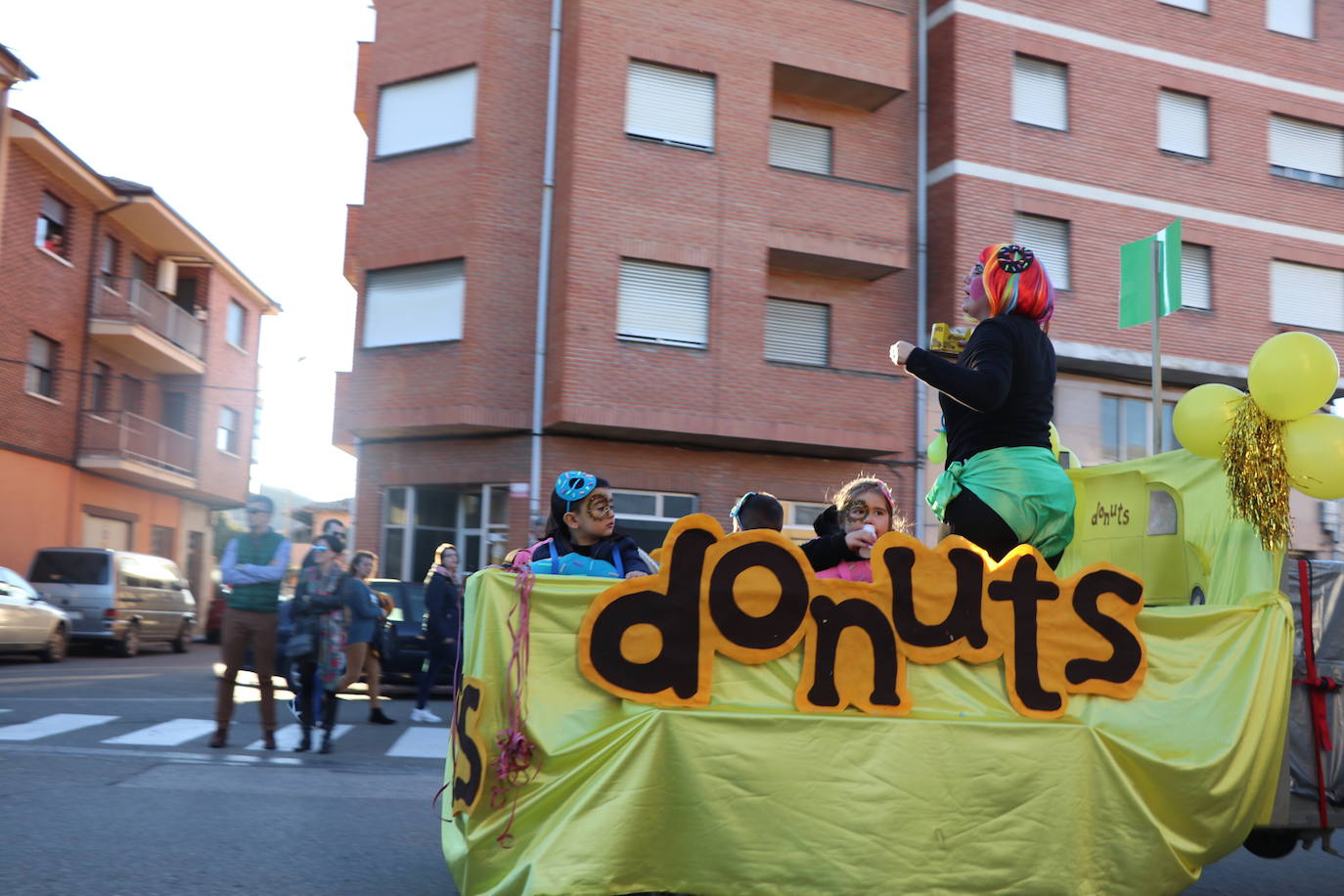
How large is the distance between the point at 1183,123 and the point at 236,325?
93.4 feet

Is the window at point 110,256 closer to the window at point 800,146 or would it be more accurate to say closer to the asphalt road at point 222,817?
the window at point 800,146

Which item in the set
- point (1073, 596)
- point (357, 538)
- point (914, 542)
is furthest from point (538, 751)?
point (357, 538)

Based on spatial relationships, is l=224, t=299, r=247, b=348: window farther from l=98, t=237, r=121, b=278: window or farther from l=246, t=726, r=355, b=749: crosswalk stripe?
l=246, t=726, r=355, b=749: crosswalk stripe

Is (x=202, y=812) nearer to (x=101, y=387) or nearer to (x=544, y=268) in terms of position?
(x=544, y=268)

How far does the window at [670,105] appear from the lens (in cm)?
2003

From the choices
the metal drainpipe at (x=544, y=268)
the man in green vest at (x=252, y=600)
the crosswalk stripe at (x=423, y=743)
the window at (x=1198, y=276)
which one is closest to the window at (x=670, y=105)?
the metal drainpipe at (x=544, y=268)

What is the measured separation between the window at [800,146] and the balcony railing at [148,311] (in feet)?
55.3

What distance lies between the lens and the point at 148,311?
31547mm

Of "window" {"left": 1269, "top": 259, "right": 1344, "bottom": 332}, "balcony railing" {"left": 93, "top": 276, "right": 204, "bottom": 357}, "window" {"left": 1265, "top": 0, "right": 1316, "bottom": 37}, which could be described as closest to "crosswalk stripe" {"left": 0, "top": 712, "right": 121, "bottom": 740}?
"balcony railing" {"left": 93, "top": 276, "right": 204, "bottom": 357}

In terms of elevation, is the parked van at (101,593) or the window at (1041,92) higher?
the window at (1041,92)

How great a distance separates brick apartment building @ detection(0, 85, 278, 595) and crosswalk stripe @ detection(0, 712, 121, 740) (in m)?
16.6

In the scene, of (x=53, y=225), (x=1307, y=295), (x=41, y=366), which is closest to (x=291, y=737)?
(x=41, y=366)

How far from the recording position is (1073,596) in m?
4.05

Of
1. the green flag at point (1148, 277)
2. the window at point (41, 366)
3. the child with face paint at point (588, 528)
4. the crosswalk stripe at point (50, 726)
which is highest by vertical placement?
the window at point (41, 366)
